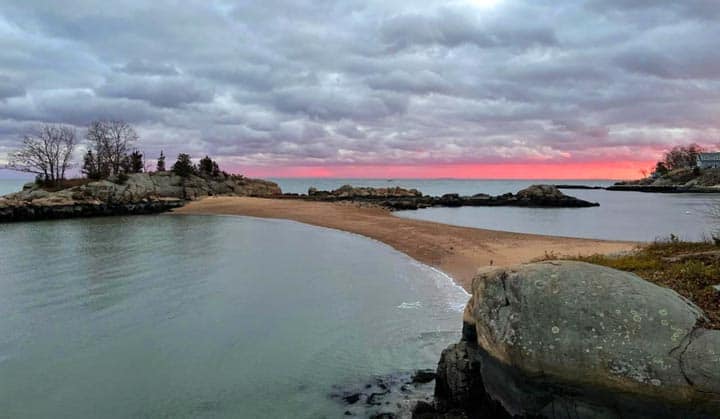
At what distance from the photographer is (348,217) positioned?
42.8m

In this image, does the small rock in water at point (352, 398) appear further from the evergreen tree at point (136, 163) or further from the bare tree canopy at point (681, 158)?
the bare tree canopy at point (681, 158)

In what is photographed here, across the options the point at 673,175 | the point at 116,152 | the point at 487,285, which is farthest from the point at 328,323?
the point at 673,175

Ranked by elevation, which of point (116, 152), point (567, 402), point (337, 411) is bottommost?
point (337, 411)

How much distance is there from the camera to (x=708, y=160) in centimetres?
14488

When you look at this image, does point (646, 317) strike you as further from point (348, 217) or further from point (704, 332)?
point (348, 217)

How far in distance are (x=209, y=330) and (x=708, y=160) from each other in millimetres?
174959

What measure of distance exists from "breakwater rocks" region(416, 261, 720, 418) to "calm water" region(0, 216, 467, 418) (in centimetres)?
303

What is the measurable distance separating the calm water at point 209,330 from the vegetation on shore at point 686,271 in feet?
13.7

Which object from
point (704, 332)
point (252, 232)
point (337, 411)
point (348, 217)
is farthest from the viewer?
point (348, 217)

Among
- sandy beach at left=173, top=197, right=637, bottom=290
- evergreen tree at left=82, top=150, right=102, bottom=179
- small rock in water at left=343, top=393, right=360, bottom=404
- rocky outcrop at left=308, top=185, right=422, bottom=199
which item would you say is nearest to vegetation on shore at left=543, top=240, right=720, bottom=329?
small rock in water at left=343, top=393, right=360, bottom=404

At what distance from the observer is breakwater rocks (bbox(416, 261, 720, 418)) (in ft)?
16.1

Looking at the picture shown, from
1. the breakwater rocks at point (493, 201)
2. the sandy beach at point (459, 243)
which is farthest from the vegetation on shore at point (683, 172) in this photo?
the sandy beach at point (459, 243)

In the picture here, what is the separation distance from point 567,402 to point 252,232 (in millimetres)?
29751

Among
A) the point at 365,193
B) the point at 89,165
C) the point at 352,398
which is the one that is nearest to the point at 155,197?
the point at 89,165
